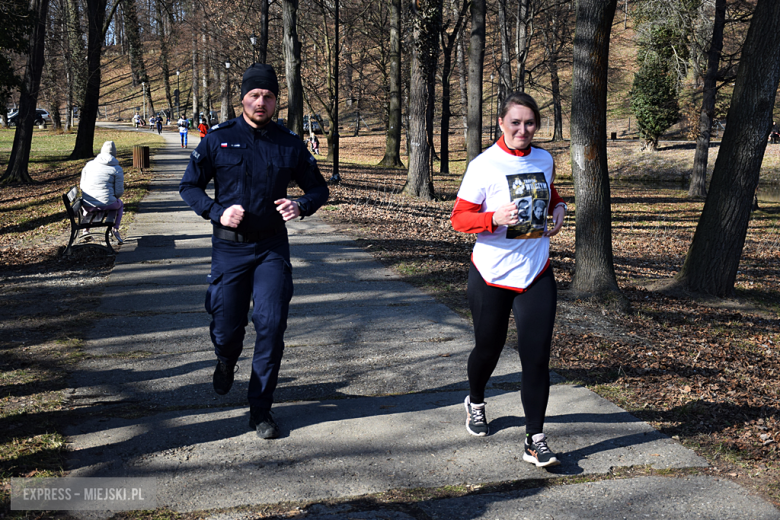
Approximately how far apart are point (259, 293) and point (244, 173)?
0.70 metres

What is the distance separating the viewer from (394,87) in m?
27.1

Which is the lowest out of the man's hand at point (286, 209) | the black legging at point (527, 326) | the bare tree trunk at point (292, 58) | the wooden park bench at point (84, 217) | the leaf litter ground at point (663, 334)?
the leaf litter ground at point (663, 334)

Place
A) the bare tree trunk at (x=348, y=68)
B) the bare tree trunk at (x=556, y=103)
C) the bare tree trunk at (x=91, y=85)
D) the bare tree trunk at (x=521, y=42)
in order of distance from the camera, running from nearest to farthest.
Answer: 1. the bare tree trunk at (x=91, y=85)
2. the bare tree trunk at (x=521, y=42)
3. the bare tree trunk at (x=348, y=68)
4. the bare tree trunk at (x=556, y=103)

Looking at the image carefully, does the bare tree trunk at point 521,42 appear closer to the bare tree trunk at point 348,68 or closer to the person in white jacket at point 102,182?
the bare tree trunk at point 348,68

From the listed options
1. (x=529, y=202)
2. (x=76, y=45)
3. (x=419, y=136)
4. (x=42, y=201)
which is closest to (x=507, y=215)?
(x=529, y=202)

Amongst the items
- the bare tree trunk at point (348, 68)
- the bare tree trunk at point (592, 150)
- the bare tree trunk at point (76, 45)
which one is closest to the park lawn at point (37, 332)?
the bare tree trunk at point (592, 150)

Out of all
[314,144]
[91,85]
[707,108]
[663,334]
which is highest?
[91,85]

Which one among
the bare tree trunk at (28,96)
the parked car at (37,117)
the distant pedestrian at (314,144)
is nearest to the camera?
the bare tree trunk at (28,96)

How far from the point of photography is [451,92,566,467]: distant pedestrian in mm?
3654

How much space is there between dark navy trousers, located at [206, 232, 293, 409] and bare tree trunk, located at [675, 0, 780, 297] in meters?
6.45

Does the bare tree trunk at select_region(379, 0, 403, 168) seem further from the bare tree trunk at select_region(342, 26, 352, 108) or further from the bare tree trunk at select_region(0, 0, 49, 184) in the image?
the bare tree trunk at select_region(0, 0, 49, 184)

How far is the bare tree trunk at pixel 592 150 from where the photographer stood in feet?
24.9

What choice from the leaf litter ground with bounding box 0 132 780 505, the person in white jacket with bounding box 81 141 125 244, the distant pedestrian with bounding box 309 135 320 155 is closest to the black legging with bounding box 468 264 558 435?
the leaf litter ground with bounding box 0 132 780 505

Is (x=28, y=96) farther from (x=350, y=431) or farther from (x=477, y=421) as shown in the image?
(x=477, y=421)
